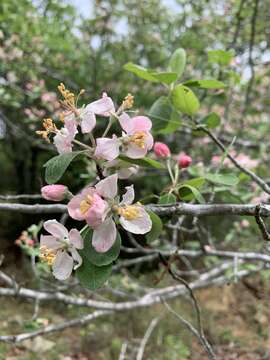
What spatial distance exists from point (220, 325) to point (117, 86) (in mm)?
2037

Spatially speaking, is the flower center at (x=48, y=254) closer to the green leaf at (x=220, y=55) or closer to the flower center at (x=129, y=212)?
the flower center at (x=129, y=212)

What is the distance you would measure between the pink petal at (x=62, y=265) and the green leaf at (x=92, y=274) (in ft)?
0.05

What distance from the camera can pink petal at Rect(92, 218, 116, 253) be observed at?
0.59 m

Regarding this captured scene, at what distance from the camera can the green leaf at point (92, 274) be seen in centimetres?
60

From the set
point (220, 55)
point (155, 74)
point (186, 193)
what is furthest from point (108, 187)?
point (220, 55)

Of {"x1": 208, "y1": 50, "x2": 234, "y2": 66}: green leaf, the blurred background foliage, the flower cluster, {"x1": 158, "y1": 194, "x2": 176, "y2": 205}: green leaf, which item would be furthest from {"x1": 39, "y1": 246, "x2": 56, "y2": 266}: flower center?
the blurred background foliage

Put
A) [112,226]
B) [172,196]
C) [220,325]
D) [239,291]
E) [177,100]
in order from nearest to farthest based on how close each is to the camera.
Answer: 1. [112,226]
2. [172,196]
3. [177,100]
4. [220,325]
5. [239,291]

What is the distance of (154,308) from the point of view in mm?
3348

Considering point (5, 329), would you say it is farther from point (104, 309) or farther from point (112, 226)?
point (112, 226)

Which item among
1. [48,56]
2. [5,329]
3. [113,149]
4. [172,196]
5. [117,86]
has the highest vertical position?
[113,149]

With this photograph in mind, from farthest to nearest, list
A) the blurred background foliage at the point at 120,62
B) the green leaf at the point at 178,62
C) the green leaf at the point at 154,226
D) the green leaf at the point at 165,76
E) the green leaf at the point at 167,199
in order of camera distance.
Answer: the blurred background foliage at the point at 120,62 → the green leaf at the point at 178,62 → the green leaf at the point at 165,76 → the green leaf at the point at 167,199 → the green leaf at the point at 154,226

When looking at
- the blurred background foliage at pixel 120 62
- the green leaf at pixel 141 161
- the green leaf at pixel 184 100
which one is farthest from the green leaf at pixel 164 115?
the blurred background foliage at pixel 120 62

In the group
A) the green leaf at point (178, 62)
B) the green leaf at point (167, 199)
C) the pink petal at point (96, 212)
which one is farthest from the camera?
the green leaf at point (178, 62)

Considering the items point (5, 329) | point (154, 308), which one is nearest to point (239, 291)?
point (154, 308)
